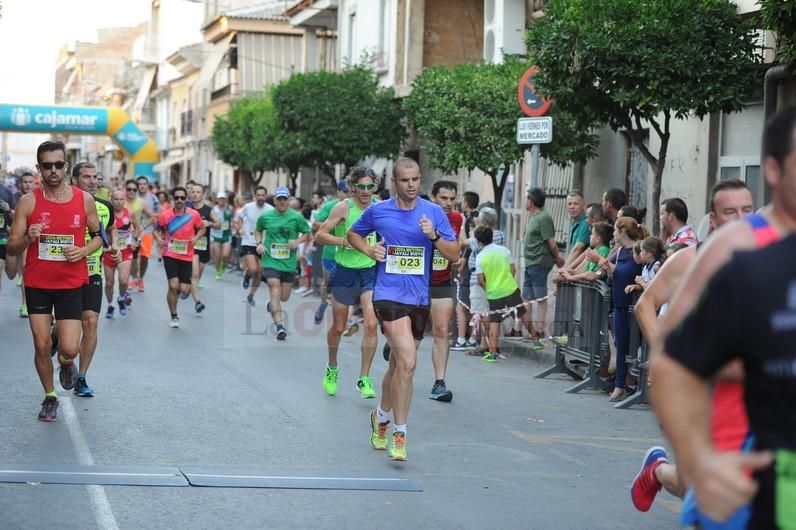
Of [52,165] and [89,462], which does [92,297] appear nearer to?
[52,165]

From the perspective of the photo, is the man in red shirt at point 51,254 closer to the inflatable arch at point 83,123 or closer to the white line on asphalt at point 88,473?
the white line on asphalt at point 88,473

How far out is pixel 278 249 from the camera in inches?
680

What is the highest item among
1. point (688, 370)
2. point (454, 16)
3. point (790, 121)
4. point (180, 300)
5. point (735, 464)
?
point (454, 16)

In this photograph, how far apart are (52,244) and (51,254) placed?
0.07 meters

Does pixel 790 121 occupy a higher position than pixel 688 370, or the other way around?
pixel 790 121

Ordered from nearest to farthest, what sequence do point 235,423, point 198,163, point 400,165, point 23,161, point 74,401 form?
1. point 400,165
2. point 235,423
3. point 74,401
4. point 198,163
5. point 23,161

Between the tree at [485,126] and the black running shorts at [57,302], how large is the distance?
12196mm

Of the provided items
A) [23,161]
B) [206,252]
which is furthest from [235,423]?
[23,161]

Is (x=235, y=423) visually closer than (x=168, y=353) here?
Yes

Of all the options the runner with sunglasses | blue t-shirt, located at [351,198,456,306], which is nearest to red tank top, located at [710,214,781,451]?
blue t-shirt, located at [351,198,456,306]

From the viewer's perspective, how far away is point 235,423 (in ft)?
32.5

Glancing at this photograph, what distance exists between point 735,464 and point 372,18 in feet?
110

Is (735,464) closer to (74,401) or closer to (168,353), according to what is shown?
(74,401)

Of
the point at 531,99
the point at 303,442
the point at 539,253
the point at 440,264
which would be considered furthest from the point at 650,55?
the point at 303,442
